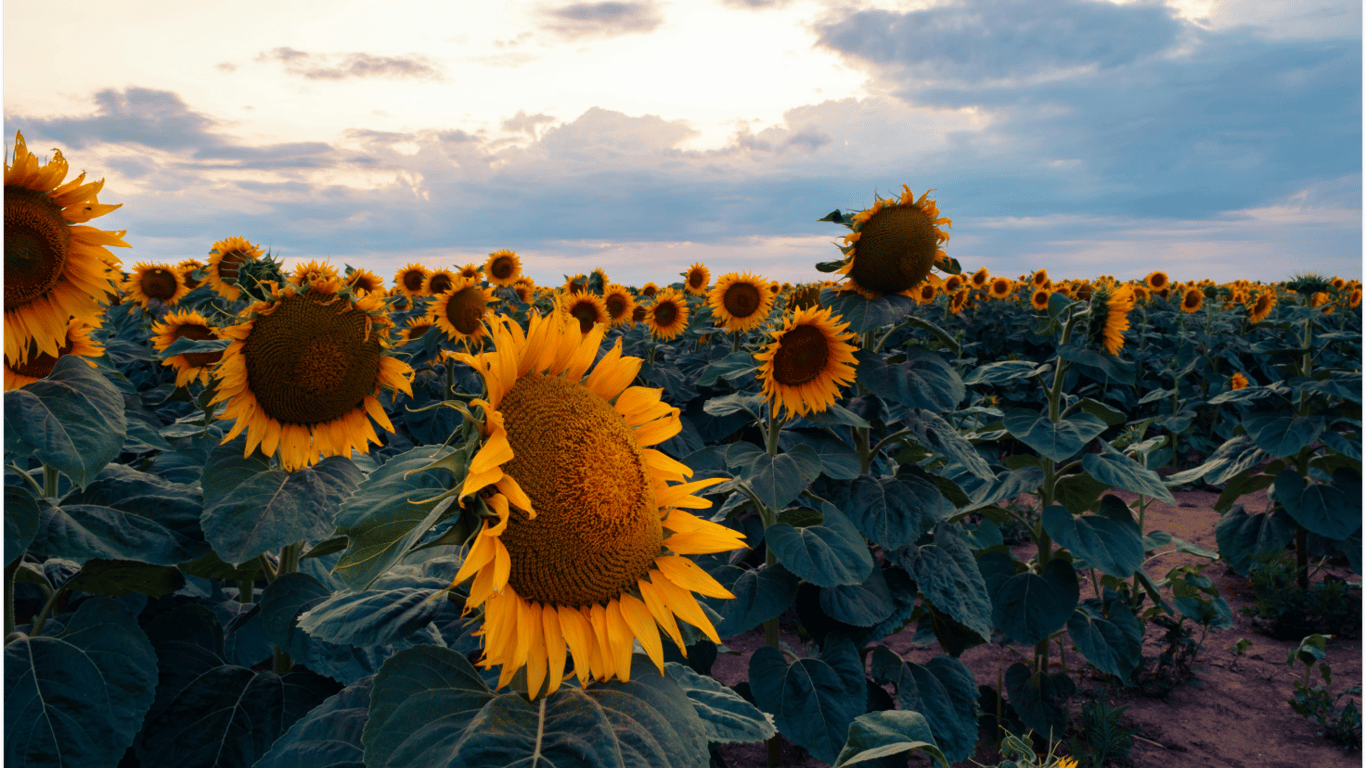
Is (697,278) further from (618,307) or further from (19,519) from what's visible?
(19,519)

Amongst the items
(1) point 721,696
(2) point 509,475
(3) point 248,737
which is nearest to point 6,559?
(3) point 248,737

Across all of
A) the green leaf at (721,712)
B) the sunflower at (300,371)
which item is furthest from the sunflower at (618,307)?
the green leaf at (721,712)

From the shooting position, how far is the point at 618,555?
120 centimetres

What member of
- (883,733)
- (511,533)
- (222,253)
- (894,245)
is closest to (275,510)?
(511,533)

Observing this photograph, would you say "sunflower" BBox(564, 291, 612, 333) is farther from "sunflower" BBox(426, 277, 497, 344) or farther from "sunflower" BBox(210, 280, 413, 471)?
"sunflower" BBox(210, 280, 413, 471)

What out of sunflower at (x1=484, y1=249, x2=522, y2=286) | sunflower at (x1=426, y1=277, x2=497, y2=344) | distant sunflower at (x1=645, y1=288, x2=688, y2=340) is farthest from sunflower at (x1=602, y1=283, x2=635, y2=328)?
sunflower at (x1=426, y1=277, x2=497, y2=344)

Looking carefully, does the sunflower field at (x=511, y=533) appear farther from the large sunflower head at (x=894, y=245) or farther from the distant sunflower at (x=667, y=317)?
the distant sunflower at (x=667, y=317)

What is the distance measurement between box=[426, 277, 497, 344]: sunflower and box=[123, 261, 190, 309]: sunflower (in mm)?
3930

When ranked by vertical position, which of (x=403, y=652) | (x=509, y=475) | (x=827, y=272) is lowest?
(x=403, y=652)

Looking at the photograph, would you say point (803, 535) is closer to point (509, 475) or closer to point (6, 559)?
point (509, 475)

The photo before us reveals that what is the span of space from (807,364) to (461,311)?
4230 millimetres

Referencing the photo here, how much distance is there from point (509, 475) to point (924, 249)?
2.82 metres

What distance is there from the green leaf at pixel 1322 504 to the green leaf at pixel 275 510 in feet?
19.5

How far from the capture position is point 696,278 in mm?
11516
